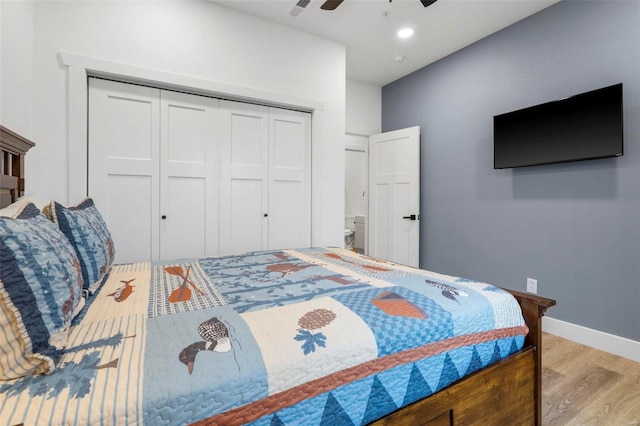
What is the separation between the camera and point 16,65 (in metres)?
1.82

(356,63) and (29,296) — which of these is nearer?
(29,296)

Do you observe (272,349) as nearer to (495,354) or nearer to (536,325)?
(495,354)

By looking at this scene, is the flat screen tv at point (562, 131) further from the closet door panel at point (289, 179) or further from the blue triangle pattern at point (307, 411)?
the blue triangle pattern at point (307, 411)

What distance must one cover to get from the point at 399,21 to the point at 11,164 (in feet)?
10.1

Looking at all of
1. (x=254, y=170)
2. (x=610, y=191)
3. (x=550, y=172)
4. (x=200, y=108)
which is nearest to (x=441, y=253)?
(x=550, y=172)

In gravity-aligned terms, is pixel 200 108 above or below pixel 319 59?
below

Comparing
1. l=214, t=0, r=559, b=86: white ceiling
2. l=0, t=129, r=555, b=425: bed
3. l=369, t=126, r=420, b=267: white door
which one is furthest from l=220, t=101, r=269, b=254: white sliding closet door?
l=369, t=126, r=420, b=267: white door

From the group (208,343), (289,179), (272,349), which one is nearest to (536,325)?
(272,349)

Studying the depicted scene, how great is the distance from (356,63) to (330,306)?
3.45 meters

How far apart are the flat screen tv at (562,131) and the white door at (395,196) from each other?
1000mm

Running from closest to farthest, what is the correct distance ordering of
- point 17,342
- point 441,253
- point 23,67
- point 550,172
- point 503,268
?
point 17,342
point 23,67
point 550,172
point 503,268
point 441,253

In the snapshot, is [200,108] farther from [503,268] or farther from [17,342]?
[503,268]

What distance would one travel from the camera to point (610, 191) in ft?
7.72

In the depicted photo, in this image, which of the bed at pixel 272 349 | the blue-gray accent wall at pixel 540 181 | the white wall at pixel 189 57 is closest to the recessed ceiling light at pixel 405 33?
the white wall at pixel 189 57
